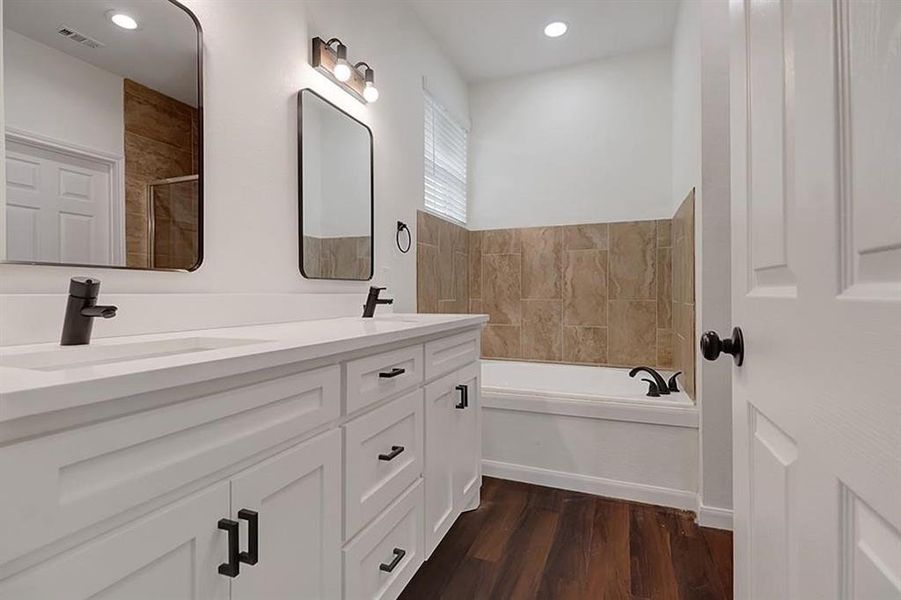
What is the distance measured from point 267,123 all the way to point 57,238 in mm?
787

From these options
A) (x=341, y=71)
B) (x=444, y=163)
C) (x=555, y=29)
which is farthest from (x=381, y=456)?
(x=555, y=29)

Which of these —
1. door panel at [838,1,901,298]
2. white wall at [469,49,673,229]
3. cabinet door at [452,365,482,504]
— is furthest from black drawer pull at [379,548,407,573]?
white wall at [469,49,673,229]

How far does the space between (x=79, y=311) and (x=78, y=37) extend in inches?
26.0

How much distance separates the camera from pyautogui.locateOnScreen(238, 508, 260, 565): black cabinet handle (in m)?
0.79

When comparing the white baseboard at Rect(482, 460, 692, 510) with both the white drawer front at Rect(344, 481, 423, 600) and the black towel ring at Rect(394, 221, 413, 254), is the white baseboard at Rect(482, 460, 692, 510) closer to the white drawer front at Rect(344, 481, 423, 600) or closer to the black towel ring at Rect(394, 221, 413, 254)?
the white drawer front at Rect(344, 481, 423, 600)

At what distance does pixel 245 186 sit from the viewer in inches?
59.7

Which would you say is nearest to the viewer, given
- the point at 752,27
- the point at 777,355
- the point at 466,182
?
the point at 777,355

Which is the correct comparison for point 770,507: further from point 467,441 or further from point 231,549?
point 467,441

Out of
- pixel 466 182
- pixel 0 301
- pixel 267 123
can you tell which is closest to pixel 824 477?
pixel 0 301

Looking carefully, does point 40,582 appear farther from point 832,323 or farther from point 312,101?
point 312,101

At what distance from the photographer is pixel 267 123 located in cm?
161

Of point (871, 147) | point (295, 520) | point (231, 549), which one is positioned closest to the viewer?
point (871, 147)

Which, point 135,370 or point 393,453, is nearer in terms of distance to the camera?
point 135,370

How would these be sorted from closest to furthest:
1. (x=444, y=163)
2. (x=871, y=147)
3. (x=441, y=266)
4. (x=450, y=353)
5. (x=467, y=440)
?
(x=871, y=147) < (x=450, y=353) < (x=467, y=440) < (x=441, y=266) < (x=444, y=163)
